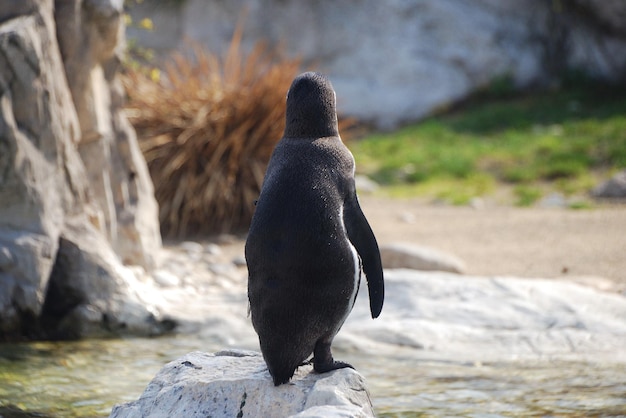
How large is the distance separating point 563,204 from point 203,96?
3.82 m

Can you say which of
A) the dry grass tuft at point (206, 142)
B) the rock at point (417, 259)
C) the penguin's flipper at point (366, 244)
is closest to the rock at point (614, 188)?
the rock at point (417, 259)

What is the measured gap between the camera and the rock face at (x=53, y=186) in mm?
5250

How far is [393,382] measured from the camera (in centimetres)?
461

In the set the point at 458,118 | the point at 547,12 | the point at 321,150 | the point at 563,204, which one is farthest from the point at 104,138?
the point at 547,12

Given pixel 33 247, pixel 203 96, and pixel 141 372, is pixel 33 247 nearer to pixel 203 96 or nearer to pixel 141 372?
pixel 141 372

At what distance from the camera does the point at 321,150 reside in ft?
10.7

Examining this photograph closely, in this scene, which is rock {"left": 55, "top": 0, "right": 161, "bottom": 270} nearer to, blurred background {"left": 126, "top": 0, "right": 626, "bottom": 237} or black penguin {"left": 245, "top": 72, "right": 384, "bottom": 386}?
black penguin {"left": 245, "top": 72, "right": 384, "bottom": 386}

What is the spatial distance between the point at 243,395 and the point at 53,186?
281 cm

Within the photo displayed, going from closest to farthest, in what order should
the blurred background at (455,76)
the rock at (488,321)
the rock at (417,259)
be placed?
the rock at (488,321), the rock at (417,259), the blurred background at (455,76)

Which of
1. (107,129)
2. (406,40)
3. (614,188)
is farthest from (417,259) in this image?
(406,40)

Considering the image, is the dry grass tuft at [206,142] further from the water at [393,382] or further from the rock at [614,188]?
the rock at [614,188]

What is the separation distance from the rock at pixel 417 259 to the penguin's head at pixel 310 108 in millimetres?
3764

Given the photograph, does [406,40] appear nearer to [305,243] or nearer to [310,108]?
[310,108]

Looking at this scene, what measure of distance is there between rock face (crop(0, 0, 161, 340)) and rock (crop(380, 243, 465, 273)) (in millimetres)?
2198
